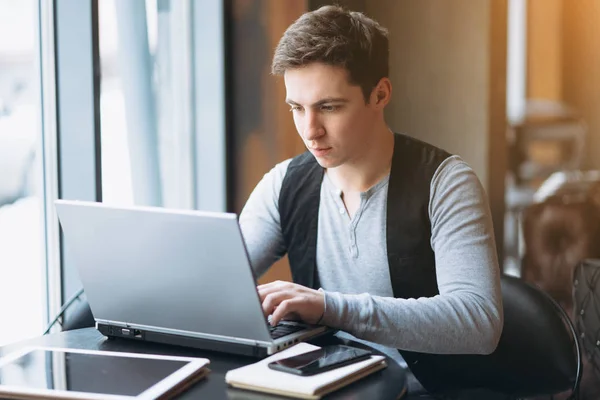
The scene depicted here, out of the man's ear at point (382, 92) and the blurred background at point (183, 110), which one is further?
the blurred background at point (183, 110)

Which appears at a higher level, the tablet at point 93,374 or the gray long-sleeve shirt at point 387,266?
the gray long-sleeve shirt at point 387,266

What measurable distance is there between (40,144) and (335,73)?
966 millimetres

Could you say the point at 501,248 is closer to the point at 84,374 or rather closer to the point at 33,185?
the point at 33,185

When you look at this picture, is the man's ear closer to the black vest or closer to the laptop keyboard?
the black vest

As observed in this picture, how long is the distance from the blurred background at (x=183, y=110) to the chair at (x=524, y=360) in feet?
3.53

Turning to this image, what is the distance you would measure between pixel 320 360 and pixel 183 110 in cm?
182

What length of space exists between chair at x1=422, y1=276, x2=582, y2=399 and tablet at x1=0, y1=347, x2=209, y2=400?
681 millimetres

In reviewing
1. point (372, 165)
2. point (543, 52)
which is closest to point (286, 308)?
point (372, 165)

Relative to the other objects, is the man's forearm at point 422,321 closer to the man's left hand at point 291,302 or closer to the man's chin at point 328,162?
the man's left hand at point 291,302

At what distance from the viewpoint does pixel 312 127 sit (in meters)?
1.70

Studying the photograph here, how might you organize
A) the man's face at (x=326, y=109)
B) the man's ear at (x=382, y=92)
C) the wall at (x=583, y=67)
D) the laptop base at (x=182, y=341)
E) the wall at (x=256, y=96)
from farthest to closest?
the wall at (x=583, y=67) < the wall at (x=256, y=96) < the man's ear at (x=382, y=92) < the man's face at (x=326, y=109) < the laptop base at (x=182, y=341)

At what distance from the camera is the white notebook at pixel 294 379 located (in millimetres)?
1224

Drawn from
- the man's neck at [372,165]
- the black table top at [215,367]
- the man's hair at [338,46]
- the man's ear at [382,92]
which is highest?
the man's hair at [338,46]

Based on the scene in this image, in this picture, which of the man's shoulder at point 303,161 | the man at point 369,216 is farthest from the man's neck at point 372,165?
the man's shoulder at point 303,161
